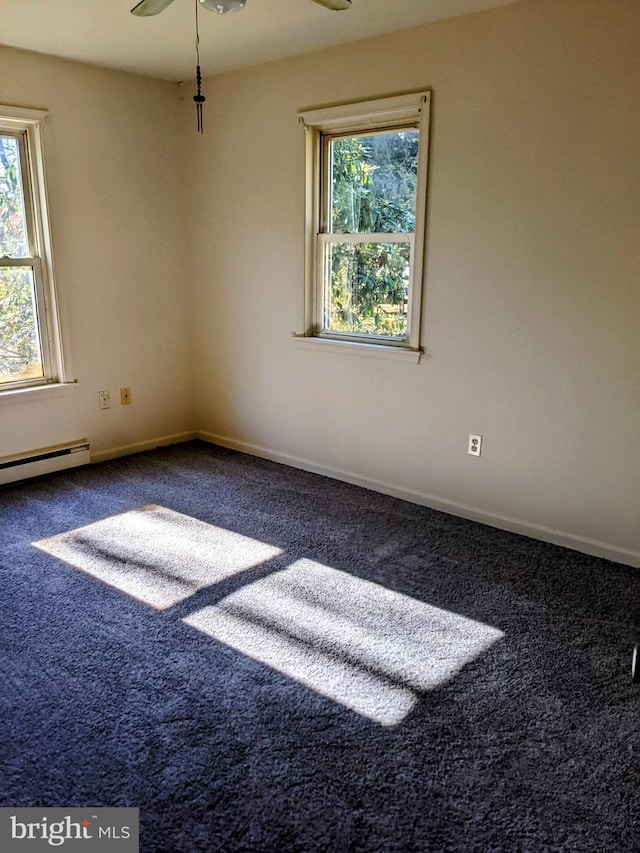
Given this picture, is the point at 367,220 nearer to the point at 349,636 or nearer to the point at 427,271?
the point at 427,271

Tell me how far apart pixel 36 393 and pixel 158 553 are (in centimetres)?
151

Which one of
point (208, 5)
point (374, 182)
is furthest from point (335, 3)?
point (374, 182)

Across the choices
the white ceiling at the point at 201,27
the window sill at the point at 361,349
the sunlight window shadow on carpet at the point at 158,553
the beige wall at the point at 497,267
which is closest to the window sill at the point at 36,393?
the sunlight window shadow on carpet at the point at 158,553

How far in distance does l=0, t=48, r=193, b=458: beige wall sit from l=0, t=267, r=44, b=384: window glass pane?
0.17 metres

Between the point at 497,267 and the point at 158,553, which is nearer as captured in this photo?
the point at 158,553

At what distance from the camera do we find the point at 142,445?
4516 millimetres

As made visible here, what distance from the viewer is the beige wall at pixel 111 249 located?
379 cm

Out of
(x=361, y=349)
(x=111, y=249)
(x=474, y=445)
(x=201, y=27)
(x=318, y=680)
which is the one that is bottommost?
(x=318, y=680)

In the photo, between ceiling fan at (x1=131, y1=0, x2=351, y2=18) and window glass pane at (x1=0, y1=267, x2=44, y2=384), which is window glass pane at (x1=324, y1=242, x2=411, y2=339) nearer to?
ceiling fan at (x1=131, y1=0, x2=351, y2=18)

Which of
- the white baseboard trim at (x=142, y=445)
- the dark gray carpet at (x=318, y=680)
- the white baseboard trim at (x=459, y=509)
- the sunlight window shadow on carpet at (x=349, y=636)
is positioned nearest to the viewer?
the dark gray carpet at (x=318, y=680)

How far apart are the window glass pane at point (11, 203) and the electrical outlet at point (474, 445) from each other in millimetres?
2746

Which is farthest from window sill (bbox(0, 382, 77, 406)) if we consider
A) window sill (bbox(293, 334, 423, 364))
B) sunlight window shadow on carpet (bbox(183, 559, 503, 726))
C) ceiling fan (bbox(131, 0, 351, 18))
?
ceiling fan (bbox(131, 0, 351, 18))

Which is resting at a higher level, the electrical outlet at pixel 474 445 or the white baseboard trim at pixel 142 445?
the electrical outlet at pixel 474 445

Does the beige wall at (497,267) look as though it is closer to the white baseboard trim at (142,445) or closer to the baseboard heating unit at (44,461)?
the white baseboard trim at (142,445)
